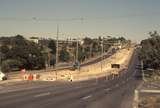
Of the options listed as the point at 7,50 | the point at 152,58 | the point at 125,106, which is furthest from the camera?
the point at 7,50

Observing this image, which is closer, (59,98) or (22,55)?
(59,98)

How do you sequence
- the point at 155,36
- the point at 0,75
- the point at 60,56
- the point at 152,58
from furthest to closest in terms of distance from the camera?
the point at 60,56, the point at 155,36, the point at 152,58, the point at 0,75

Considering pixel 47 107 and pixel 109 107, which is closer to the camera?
pixel 47 107

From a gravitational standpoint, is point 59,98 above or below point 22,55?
below

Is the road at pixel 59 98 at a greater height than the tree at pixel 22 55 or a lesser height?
lesser

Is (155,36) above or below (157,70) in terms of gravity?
above

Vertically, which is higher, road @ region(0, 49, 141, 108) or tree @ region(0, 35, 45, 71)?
tree @ region(0, 35, 45, 71)

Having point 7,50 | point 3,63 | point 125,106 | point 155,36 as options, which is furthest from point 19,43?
point 125,106

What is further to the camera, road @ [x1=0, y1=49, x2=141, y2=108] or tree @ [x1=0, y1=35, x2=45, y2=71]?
tree @ [x1=0, y1=35, x2=45, y2=71]

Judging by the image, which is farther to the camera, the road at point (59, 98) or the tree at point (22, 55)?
the tree at point (22, 55)

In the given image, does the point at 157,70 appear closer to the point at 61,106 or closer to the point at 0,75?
the point at 0,75

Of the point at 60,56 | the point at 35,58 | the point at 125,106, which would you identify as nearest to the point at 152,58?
the point at 35,58

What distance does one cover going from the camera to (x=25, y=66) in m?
110

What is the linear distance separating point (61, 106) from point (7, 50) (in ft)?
301
